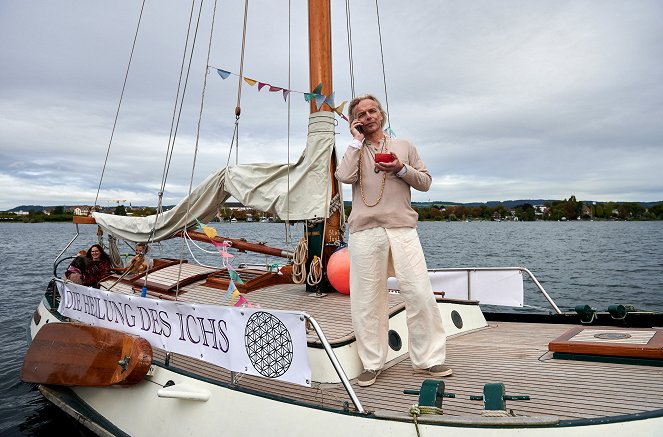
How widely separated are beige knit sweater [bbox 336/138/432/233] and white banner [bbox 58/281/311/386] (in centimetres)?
103

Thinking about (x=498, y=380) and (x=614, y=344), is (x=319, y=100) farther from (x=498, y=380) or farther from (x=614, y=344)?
(x=614, y=344)

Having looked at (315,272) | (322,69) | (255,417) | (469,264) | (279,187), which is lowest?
(469,264)

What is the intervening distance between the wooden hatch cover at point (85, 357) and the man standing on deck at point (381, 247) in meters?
2.17

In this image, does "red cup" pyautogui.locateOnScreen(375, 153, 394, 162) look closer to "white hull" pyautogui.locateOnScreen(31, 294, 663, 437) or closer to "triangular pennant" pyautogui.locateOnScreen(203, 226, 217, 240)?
"white hull" pyautogui.locateOnScreen(31, 294, 663, 437)

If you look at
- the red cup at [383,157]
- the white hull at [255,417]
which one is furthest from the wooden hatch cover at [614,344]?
the red cup at [383,157]

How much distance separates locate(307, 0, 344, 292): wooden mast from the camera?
667cm

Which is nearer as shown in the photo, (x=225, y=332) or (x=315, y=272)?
(x=225, y=332)

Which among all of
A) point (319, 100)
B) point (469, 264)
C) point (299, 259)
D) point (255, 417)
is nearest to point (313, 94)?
point (319, 100)

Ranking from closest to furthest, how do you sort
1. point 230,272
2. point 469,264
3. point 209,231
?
point 230,272
point 209,231
point 469,264

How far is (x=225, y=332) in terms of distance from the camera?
4.30 meters

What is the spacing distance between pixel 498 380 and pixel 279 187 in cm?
360

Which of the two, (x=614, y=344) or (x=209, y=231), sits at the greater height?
(x=209, y=231)

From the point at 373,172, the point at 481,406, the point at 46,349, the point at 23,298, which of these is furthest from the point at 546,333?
the point at 23,298

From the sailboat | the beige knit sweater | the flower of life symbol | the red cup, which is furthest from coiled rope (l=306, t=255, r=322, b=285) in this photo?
the red cup
